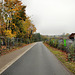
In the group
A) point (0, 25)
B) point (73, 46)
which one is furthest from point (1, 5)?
point (73, 46)

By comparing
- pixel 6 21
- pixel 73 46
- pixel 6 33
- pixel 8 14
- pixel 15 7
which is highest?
pixel 15 7

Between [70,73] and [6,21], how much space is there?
1608cm

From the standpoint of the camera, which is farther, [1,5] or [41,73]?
[1,5]

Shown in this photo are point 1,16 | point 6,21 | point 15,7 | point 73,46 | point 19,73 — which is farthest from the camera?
point 6,21

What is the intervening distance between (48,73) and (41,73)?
0.34m

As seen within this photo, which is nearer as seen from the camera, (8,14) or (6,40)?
(6,40)

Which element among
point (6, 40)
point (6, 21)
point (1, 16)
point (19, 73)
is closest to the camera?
point (19, 73)

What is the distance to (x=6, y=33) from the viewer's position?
46.4 ft

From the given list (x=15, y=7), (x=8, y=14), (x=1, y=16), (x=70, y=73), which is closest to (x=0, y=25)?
(x=1, y=16)

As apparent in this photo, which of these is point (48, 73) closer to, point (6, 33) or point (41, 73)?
point (41, 73)

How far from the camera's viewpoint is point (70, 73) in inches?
161

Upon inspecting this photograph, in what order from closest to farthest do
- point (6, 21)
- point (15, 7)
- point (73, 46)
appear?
point (73, 46) → point (15, 7) → point (6, 21)

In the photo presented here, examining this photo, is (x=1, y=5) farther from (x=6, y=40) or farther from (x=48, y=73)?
(x=48, y=73)

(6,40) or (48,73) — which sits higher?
(6,40)
